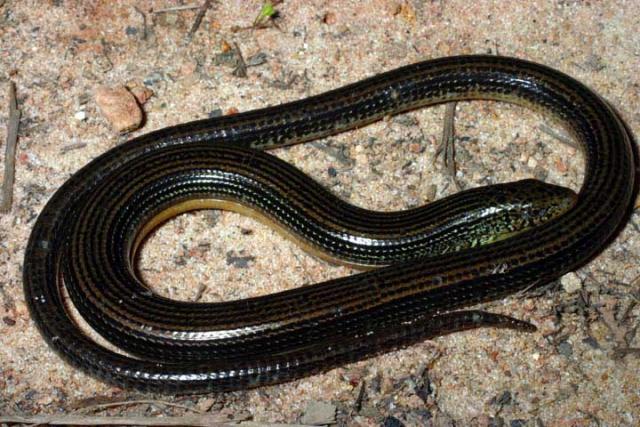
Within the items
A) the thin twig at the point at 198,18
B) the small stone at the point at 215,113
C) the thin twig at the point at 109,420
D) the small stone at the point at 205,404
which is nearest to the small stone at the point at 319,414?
the thin twig at the point at 109,420

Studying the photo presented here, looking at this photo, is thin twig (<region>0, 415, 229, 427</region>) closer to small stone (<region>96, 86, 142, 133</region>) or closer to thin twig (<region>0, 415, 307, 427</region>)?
thin twig (<region>0, 415, 307, 427</region>)

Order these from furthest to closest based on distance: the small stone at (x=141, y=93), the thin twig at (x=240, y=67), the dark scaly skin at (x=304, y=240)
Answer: the thin twig at (x=240, y=67) → the small stone at (x=141, y=93) → the dark scaly skin at (x=304, y=240)

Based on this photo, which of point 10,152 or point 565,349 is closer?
point 565,349

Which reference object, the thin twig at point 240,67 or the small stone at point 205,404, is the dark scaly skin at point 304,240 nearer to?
the small stone at point 205,404


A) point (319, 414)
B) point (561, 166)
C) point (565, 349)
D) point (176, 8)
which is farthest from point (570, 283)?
point (176, 8)

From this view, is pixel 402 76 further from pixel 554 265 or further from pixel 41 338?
pixel 41 338

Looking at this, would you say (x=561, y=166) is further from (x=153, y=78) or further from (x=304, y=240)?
(x=153, y=78)

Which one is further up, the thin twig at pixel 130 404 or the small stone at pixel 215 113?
the small stone at pixel 215 113
